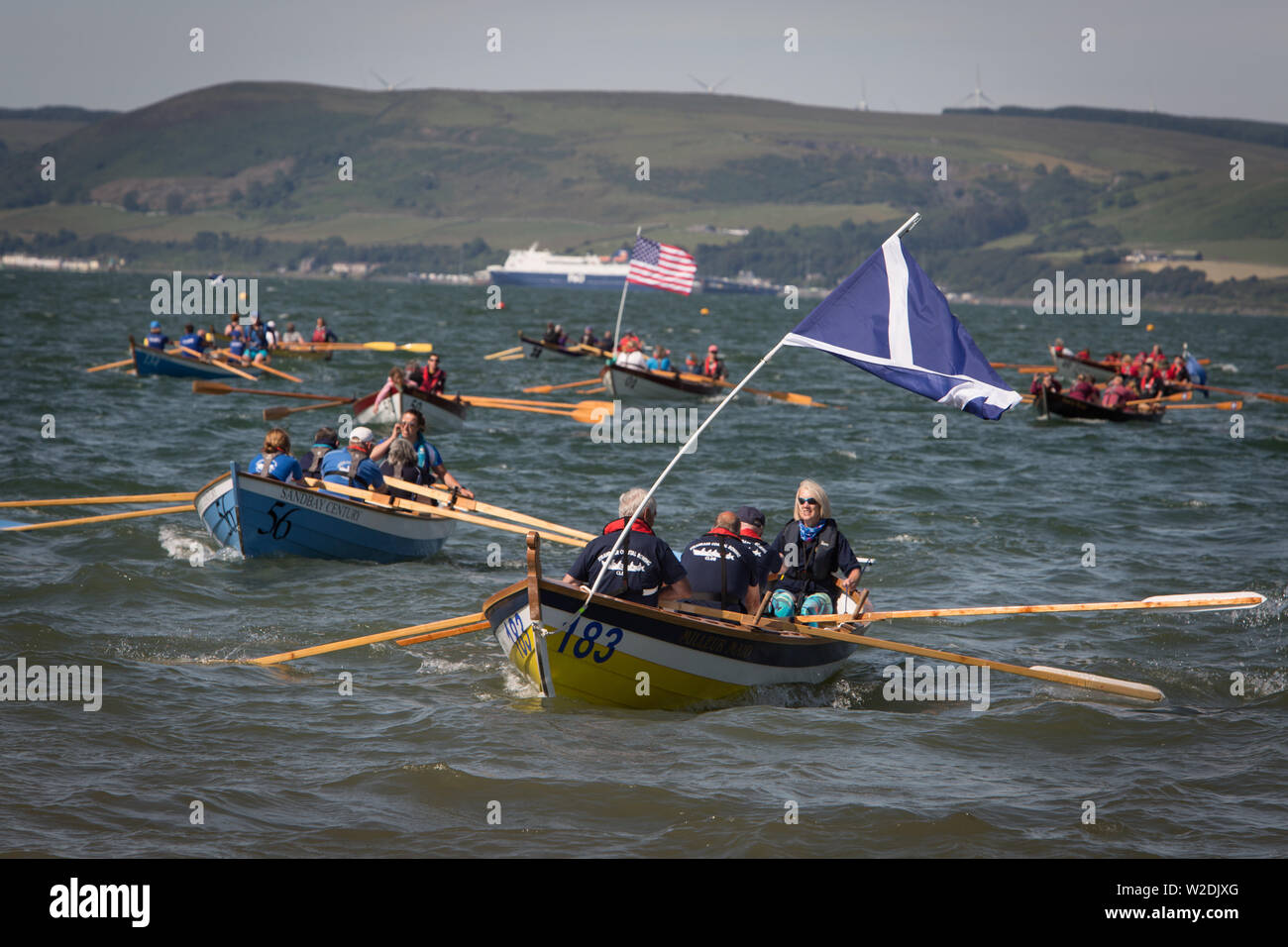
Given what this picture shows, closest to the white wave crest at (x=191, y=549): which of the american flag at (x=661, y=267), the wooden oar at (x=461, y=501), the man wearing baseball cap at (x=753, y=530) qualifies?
the wooden oar at (x=461, y=501)

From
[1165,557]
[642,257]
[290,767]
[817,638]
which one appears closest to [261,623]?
[290,767]

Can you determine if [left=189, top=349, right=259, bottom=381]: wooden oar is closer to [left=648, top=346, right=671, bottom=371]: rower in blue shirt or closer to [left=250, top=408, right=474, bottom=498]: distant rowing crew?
[left=648, top=346, right=671, bottom=371]: rower in blue shirt

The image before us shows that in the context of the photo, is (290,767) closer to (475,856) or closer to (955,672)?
(475,856)

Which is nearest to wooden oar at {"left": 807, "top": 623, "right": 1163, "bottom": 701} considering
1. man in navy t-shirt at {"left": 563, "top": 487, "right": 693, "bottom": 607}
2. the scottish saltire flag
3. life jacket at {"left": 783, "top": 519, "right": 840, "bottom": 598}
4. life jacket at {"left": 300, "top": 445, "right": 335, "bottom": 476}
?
life jacket at {"left": 783, "top": 519, "right": 840, "bottom": 598}

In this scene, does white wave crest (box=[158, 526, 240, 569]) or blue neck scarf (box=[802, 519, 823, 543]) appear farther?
white wave crest (box=[158, 526, 240, 569])

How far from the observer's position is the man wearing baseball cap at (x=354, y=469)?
49.5 feet

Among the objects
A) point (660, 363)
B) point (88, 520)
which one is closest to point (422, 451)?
point (88, 520)

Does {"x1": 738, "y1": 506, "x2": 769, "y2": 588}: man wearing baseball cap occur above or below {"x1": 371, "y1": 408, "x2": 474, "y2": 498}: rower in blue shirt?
below

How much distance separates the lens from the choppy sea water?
7699 millimetres

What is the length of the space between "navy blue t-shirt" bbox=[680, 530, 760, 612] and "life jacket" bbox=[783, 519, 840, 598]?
0.62 m

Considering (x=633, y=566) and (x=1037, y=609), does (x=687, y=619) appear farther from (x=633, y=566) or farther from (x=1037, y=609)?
(x=1037, y=609)

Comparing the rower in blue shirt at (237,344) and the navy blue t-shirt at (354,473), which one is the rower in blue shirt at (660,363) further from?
the navy blue t-shirt at (354,473)

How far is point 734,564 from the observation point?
33.8 feet

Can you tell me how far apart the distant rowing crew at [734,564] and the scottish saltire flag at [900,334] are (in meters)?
1.49
